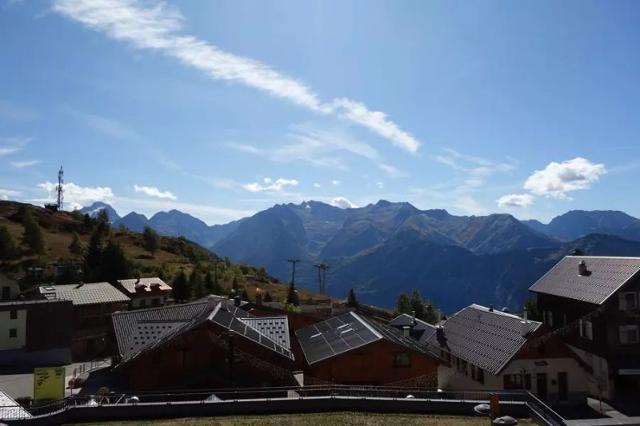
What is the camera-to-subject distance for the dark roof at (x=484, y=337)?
43.2m

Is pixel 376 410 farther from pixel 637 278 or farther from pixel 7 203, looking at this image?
pixel 7 203

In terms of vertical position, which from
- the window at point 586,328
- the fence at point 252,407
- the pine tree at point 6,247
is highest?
the pine tree at point 6,247

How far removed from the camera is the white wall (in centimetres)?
5641

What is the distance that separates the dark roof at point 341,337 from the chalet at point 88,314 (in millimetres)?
28409

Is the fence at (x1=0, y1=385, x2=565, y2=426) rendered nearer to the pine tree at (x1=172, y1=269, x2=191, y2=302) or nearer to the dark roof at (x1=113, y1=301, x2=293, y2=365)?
the dark roof at (x1=113, y1=301, x2=293, y2=365)

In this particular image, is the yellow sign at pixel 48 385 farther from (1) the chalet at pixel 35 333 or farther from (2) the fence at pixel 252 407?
(1) the chalet at pixel 35 333

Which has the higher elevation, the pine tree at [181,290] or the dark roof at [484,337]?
the pine tree at [181,290]

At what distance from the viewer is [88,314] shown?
67.0 metres

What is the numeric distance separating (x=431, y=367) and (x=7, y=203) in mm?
183546

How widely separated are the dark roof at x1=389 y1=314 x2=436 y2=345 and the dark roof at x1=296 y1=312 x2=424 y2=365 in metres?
10.7

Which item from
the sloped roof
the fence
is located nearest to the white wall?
the sloped roof

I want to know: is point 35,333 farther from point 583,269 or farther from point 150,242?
point 150,242

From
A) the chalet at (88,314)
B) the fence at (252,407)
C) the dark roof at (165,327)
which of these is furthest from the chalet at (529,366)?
the chalet at (88,314)

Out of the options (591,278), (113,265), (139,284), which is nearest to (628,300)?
(591,278)
